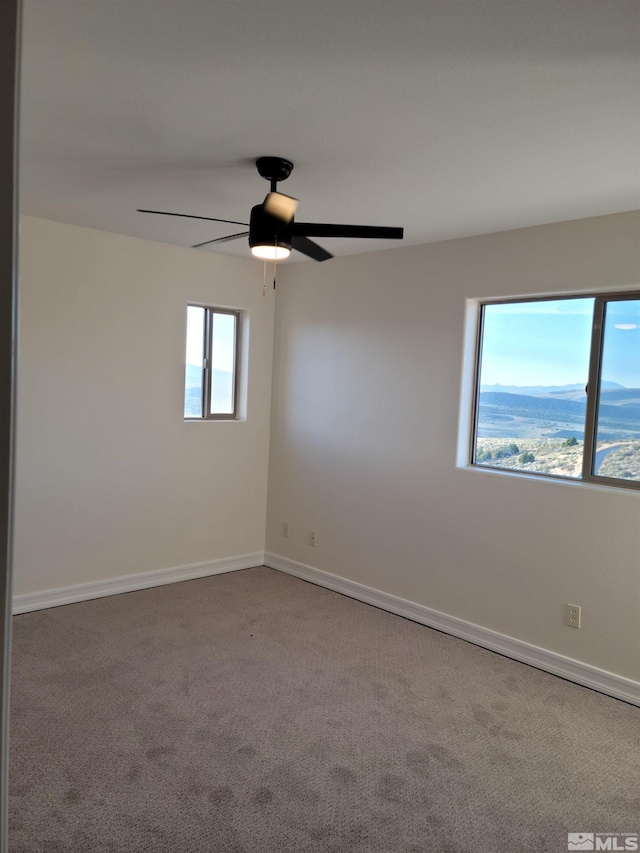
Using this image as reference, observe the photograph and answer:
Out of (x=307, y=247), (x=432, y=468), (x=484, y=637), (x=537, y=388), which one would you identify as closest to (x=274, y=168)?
(x=307, y=247)

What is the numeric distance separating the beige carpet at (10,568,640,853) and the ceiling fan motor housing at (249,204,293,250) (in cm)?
209

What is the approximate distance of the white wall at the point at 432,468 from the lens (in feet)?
10.5

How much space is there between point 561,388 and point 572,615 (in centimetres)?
123

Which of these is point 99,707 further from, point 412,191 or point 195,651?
point 412,191

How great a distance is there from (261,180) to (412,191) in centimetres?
71

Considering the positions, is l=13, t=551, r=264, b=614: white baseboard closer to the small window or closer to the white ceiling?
the small window

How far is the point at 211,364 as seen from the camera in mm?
4797

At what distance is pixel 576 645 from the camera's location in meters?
3.30

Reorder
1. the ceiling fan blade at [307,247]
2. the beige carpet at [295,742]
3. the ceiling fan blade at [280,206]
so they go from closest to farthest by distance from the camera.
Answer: the beige carpet at [295,742]
the ceiling fan blade at [280,206]
the ceiling fan blade at [307,247]

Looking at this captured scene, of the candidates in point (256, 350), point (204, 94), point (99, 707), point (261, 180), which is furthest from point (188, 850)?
point (256, 350)

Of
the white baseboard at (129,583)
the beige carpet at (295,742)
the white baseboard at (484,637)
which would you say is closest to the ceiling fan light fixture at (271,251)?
the beige carpet at (295,742)

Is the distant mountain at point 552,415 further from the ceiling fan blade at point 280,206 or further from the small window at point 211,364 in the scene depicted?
the small window at point 211,364

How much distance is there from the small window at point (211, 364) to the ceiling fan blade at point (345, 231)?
7.35ft

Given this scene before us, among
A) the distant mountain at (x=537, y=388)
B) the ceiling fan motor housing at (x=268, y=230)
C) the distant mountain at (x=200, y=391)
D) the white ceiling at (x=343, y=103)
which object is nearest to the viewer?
the white ceiling at (x=343, y=103)
